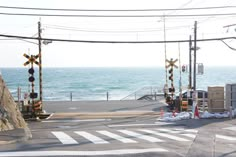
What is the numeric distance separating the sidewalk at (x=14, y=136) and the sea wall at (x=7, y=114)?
0.88 metres

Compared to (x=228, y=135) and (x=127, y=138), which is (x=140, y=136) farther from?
(x=228, y=135)

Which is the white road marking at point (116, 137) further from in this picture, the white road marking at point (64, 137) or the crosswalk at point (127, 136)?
the white road marking at point (64, 137)

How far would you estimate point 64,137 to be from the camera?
61.0 feet

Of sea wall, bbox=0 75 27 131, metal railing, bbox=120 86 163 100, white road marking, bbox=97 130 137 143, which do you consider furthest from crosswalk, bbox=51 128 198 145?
metal railing, bbox=120 86 163 100

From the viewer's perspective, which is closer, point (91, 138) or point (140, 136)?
point (91, 138)

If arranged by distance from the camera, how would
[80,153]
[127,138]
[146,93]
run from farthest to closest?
1. [146,93]
2. [127,138]
3. [80,153]

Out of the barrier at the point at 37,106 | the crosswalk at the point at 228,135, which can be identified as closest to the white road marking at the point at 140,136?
the crosswalk at the point at 228,135

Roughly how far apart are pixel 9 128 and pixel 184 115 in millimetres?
10952

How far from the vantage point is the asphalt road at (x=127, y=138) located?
14609mm

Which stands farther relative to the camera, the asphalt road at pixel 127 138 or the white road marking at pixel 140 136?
the white road marking at pixel 140 136

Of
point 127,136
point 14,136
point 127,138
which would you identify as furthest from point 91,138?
point 14,136

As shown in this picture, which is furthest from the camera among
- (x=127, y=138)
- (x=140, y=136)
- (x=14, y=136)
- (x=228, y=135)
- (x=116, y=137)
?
(x=228, y=135)

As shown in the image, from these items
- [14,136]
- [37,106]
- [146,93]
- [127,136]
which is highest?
[37,106]

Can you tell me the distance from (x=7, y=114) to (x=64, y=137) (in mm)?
3650
